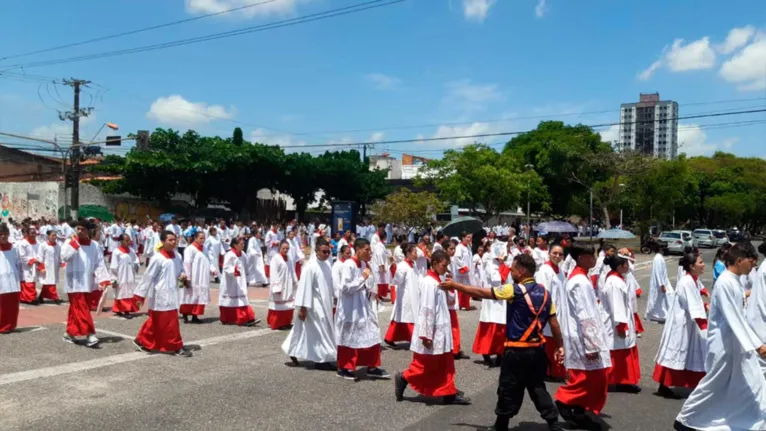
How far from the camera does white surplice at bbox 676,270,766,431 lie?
4.96 metres

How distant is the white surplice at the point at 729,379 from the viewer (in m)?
4.96

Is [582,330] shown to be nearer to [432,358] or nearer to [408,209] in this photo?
[432,358]

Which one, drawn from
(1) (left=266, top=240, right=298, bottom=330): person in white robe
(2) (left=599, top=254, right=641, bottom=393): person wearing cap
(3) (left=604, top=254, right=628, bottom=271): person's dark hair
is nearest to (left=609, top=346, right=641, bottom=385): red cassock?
(2) (left=599, top=254, right=641, bottom=393): person wearing cap

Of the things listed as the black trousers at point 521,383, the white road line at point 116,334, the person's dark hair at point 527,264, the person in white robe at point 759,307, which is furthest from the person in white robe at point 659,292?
the white road line at point 116,334

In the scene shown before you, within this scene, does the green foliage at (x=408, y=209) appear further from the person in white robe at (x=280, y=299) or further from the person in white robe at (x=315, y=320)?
the person in white robe at (x=315, y=320)

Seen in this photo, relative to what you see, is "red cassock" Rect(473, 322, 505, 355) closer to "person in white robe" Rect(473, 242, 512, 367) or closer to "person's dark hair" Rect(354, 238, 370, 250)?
"person in white robe" Rect(473, 242, 512, 367)

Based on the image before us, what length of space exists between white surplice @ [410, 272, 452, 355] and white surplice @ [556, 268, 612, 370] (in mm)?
1141

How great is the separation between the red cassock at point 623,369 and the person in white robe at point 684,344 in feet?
0.77

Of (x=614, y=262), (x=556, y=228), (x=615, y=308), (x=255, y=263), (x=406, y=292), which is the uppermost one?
(x=614, y=262)

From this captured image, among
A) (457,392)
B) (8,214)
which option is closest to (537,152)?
(8,214)

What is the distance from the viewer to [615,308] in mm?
6840

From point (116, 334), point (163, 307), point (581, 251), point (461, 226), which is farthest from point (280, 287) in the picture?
point (461, 226)

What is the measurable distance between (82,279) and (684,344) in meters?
7.72

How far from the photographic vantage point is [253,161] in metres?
36.9
